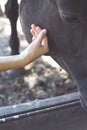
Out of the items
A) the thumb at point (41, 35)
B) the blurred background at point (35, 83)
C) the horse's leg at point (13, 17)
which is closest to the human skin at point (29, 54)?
the thumb at point (41, 35)

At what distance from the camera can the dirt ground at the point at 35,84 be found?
2.22 metres

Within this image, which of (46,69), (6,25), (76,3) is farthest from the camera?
(6,25)

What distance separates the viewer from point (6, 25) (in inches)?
114

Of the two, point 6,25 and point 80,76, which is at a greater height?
point 80,76

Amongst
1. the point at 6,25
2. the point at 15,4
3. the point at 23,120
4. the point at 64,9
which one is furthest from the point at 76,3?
the point at 6,25

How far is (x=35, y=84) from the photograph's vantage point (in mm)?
2311

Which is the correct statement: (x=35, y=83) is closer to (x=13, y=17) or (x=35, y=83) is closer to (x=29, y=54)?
(x=13, y=17)

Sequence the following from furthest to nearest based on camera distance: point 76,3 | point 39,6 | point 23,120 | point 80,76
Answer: point 23,120 → point 39,6 → point 80,76 → point 76,3

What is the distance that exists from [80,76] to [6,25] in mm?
1660

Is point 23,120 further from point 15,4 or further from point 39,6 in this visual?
point 15,4

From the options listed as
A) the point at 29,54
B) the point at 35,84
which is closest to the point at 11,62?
the point at 29,54

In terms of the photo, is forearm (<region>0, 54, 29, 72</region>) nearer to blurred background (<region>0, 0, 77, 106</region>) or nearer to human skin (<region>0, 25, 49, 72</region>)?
human skin (<region>0, 25, 49, 72</region>)

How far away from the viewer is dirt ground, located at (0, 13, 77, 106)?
2219 millimetres

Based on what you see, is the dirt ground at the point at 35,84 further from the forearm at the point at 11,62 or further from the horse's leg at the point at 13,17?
the forearm at the point at 11,62
